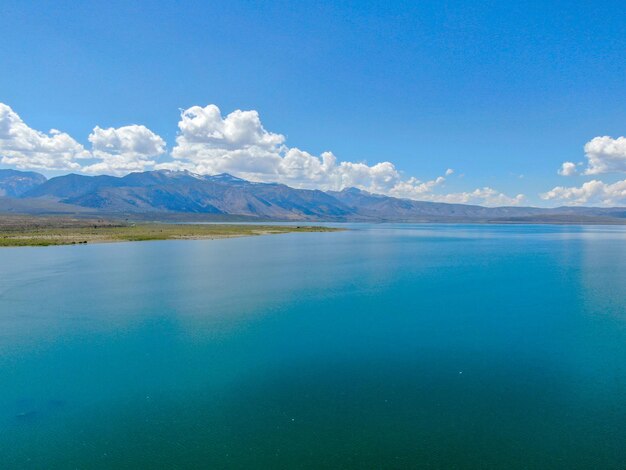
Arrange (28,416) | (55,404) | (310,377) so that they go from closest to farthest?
(28,416) → (55,404) → (310,377)

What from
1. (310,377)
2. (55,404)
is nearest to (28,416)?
(55,404)

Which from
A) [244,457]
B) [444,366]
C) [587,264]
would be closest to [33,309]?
[244,457]

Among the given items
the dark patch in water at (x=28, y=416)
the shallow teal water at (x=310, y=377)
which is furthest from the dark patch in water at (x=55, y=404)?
the dark patch in water at (x=28, y=416)

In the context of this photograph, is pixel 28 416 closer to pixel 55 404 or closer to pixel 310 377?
pixel 55 404

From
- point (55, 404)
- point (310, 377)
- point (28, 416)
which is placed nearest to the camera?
point (28, 416)

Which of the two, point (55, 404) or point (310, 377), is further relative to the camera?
point (310, 377)

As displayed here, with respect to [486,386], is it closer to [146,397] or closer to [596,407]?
[596,407]

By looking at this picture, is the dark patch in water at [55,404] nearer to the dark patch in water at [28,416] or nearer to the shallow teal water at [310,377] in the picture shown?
the shallow teal water at [310,377]

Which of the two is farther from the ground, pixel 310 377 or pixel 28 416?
pixel 310 377
